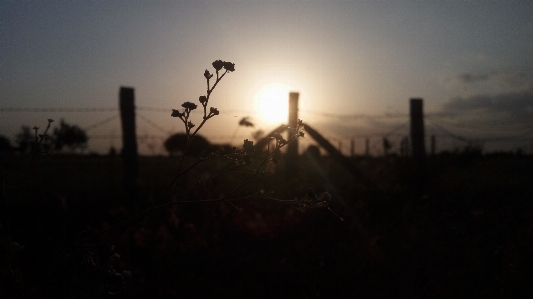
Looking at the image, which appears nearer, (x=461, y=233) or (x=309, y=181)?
(x=461, y=233)

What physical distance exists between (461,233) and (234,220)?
2.55 metres

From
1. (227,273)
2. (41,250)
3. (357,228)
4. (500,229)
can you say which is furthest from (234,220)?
(500,229)

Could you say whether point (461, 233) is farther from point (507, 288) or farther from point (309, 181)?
point (309, 181)

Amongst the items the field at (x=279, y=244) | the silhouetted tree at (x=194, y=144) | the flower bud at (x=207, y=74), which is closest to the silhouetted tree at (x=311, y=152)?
the field at (x=279, y=244)

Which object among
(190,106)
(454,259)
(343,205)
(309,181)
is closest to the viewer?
(190,106)

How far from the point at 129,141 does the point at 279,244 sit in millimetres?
2878

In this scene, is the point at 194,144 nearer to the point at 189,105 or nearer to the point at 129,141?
the point at 189,105

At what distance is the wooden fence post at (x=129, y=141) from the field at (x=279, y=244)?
0.56 feet

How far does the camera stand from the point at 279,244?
15.0ft

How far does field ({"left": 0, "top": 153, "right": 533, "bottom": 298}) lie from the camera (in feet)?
11.9

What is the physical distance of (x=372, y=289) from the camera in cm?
397

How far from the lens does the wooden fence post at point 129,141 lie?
20.8 ft

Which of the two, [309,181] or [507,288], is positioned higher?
[309,181]

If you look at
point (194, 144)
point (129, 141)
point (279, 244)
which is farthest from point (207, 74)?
point (129, 141)
